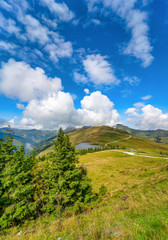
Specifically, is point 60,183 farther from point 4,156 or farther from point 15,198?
point 4,156

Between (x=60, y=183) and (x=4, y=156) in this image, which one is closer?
(x=60, y=183)

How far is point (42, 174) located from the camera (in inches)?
775

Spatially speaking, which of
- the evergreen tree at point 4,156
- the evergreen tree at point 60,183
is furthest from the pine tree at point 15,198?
the evergreen tree at point 60,183

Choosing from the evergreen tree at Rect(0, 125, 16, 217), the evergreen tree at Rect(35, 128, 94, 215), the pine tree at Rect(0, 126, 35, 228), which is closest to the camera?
the pine tree at Rect(0, 126, 35, 228)

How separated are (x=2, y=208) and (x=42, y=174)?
7.64m

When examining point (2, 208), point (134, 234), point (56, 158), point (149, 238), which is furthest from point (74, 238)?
point (2, 208)

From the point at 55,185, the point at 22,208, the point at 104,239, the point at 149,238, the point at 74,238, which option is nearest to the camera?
the point at 149,238

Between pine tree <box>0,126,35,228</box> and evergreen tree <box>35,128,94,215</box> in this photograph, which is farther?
evergreen tree <box>35,128,94,215</box>

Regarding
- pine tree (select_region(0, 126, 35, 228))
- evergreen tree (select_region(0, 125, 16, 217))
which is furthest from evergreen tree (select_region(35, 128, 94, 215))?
evergreen tree (select_region(0, 125, 16, 217))

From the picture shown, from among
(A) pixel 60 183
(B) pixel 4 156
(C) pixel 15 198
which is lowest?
(C) pixel 15 198

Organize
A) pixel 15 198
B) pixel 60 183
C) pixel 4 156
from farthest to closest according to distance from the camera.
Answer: pixel 4 156
pixel 60 183
pixel 15 198

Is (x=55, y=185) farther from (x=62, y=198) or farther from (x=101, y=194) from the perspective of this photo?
(x=101, y=194)

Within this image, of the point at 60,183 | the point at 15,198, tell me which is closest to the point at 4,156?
the point at 15,198

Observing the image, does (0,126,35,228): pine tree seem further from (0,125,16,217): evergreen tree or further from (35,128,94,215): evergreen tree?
(35,128,94,215): evergreen tree
